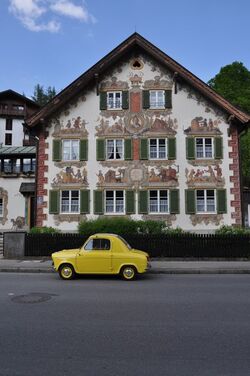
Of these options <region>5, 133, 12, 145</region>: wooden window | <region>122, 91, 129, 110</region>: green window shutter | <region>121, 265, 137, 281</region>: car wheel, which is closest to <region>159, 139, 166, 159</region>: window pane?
<region>122, 91, 129, 110</region>: green window shutter

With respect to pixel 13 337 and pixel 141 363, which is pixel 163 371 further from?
pixel 13 337

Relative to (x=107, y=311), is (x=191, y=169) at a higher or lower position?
higher

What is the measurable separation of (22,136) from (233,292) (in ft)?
184

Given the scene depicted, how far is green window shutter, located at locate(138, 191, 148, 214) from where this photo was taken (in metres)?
22.8

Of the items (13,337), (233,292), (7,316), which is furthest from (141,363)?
(233,292)

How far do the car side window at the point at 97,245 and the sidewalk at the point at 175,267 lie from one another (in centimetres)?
279

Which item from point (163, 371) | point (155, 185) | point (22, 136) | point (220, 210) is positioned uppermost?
point (22, 136)

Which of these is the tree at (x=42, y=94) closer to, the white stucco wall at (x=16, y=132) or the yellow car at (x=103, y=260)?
the white stucco wall at (x=16, y=132)

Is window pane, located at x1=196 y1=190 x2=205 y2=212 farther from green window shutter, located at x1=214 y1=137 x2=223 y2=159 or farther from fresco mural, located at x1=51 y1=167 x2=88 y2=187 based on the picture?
fresco mural, located at x1=51 y1=167 x2=88 y2=187

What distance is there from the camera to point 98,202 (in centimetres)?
2311

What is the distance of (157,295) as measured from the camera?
9.73m

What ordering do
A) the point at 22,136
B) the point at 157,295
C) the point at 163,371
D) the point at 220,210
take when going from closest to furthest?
the point at 163,371
the point at 157,295
the point at 220,210
the point at 22,136

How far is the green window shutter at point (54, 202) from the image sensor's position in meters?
23.3

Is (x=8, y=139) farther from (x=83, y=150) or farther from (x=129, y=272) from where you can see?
(x=129, y=272)
